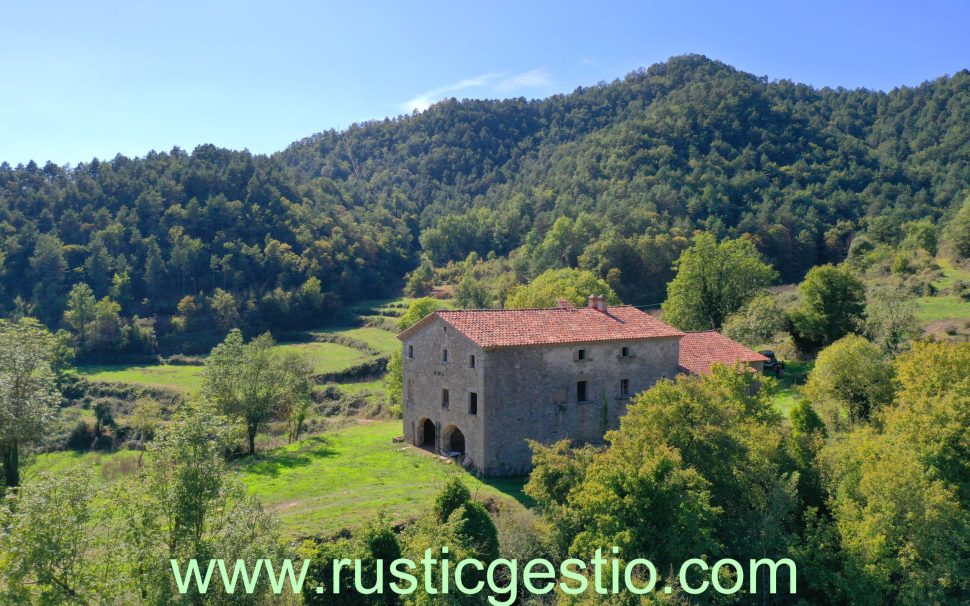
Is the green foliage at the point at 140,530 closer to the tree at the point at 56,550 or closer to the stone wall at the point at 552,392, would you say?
the tree at the point at 56,550

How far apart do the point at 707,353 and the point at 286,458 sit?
2631cm

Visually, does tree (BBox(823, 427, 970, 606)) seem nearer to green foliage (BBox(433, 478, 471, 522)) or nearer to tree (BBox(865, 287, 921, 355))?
green foliage (BBox(433, 478, 471, 522))

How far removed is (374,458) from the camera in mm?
33812

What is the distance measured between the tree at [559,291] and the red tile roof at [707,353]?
12.4 meters

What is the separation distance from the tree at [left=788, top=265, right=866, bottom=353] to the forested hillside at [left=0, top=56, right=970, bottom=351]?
35.2 m

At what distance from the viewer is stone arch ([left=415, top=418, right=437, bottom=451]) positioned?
117 ft

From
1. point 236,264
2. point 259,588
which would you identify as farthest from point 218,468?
point 236,264

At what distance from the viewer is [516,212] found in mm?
119188

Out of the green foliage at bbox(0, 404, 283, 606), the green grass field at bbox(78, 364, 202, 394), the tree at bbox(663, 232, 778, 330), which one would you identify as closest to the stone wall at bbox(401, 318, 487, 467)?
the green foliage at bbox(0, 404, 283, 606)

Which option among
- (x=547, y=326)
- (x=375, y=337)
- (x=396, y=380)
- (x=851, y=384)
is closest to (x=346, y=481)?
(x=547, y=326)

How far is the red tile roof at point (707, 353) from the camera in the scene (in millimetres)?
36938

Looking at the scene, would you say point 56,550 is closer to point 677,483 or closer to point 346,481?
point 346,481

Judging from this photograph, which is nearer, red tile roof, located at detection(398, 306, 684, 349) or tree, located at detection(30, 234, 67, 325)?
red tile roof, located at detection(398, 306, 684, 349)

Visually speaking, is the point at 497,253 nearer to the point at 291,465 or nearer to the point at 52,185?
the point at 52,185
